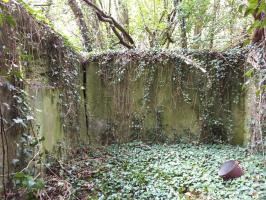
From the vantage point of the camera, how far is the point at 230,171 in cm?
302

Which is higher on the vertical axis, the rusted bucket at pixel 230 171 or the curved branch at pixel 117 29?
the curved branch at pixel 117 29

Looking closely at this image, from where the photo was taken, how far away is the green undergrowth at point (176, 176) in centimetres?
280

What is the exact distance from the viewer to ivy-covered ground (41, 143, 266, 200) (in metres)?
2.80

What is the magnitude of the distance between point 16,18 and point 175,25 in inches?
186

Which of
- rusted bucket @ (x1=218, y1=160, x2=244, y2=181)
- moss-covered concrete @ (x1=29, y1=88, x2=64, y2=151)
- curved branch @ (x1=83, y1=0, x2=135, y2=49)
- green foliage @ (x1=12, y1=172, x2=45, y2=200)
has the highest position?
curved branch @ (x1=83, y1=0, x2=135, y2=49)

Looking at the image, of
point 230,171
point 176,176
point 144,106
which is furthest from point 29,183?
point 144,106

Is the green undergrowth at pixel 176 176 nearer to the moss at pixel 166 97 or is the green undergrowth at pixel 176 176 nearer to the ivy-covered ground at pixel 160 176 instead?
the ivy-covered ground at pixel 160 176

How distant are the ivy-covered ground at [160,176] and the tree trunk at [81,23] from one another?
9.41 feet

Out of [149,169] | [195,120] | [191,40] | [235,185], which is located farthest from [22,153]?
[191,40]

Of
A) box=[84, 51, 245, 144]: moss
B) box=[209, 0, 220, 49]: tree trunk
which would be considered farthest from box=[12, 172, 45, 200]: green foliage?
box=[209, 0, 220, 49]: tree trunk

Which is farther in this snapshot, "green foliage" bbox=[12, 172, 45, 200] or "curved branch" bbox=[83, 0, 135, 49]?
"curved branch" bbox=[83, 0, 135, 49]

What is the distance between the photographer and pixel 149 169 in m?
3.57

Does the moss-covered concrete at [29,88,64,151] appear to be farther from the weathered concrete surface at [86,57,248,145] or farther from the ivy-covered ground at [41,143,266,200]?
the weathered concrete surface at [86,57,248,145]

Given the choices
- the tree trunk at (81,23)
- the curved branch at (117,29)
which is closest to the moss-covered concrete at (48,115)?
the curved branch at (117,29)
